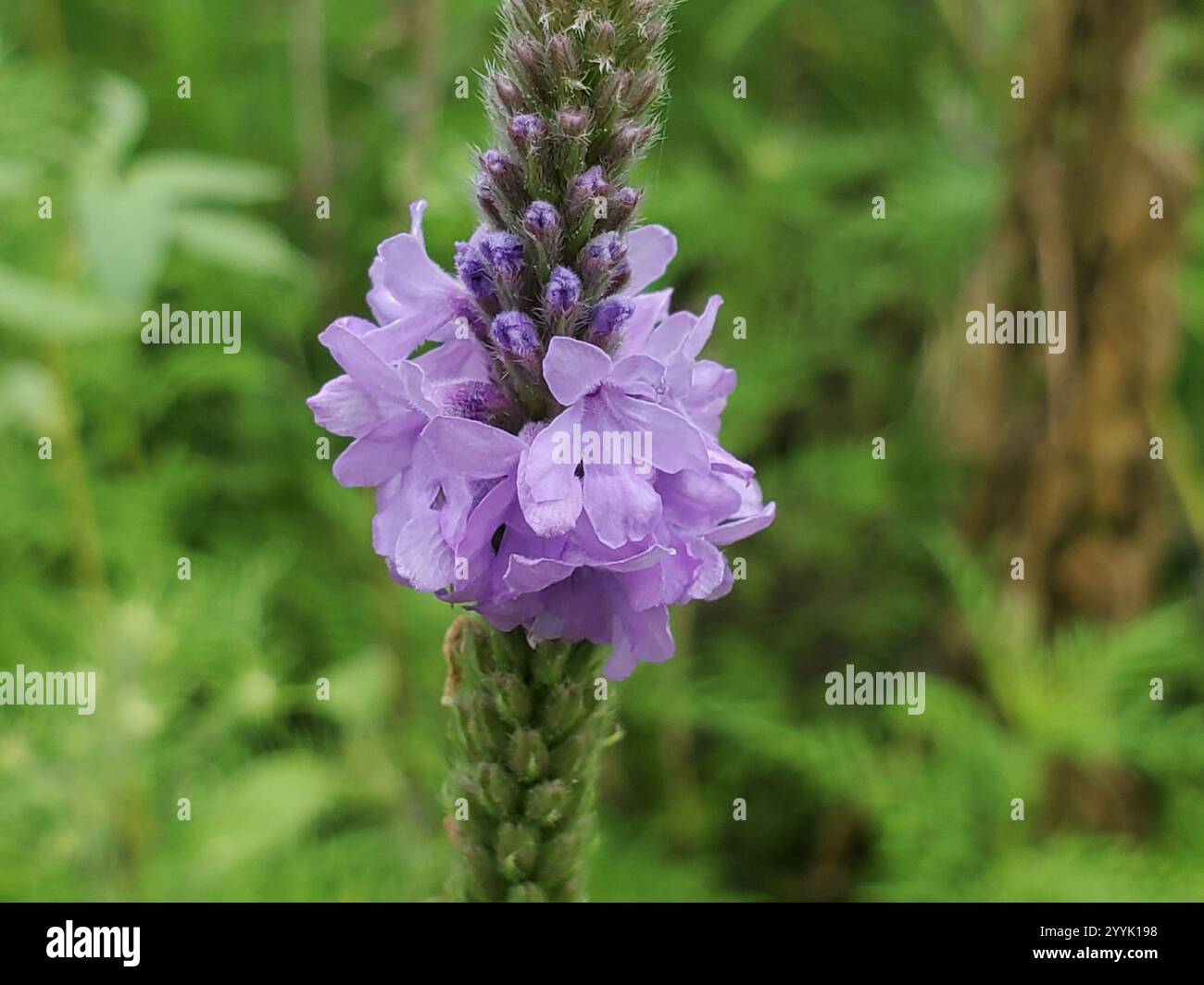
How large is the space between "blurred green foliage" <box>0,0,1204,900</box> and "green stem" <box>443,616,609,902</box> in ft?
3.94

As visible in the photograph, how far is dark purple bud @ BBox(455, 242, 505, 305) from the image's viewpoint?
1.58 metres

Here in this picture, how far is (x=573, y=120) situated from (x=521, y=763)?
0.86 metres

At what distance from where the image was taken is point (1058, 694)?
131 inches

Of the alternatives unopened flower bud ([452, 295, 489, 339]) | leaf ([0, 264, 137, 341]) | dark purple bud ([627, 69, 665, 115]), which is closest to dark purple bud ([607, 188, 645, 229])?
dark purple bud ([627, 69, 665, 115])

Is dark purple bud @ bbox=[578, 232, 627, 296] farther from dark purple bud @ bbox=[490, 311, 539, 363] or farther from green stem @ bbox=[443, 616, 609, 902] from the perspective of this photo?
green stem @ bbox=[443, 616, 609, 902]

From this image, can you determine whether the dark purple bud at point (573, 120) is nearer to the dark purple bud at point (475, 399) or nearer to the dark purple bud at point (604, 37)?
the dark purple bud at point (604, 37)

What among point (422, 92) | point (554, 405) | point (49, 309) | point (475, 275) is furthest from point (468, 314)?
point (422, 92)

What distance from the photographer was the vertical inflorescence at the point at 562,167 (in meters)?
1.47

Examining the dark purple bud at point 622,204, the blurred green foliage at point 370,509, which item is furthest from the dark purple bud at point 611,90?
the blurred green foliage at point 370,509

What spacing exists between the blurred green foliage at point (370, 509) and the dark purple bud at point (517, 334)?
1257mm

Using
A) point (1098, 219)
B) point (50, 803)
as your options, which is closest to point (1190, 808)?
point (1098, 219)

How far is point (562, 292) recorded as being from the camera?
1.50 metres

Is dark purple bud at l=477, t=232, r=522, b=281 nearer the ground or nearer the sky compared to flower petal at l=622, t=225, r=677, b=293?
nearer the ground
